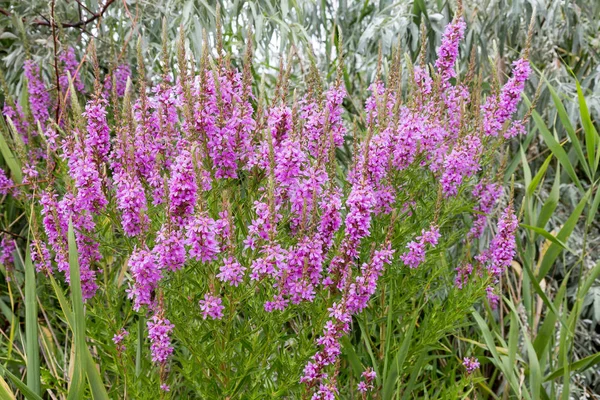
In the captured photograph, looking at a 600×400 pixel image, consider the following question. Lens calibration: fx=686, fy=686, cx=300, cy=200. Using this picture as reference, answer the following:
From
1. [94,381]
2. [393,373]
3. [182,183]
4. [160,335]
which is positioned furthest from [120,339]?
[393,373]

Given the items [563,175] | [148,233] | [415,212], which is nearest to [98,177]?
[148,233]

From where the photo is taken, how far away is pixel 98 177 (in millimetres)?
2127

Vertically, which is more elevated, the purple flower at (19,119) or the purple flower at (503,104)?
the purple flower at (503,104)

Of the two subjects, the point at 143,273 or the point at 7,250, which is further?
the point at 7,250

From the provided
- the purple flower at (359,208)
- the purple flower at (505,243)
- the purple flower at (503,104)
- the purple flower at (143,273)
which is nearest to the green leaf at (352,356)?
the purple flower at (359,208)

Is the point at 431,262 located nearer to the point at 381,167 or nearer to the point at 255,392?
the point at 381,167

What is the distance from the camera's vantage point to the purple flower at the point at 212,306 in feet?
6.56

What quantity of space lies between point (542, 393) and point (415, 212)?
A: 0.96 m

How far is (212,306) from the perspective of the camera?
2002 mm

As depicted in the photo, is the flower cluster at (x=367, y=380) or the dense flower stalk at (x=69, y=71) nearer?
the flower cluster at (x=367, y=380)

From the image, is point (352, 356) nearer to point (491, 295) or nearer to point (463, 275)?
point (463, 275)

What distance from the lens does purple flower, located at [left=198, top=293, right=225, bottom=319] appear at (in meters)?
2.00

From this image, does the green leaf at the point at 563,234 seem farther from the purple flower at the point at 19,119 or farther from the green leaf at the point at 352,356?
the purple flower at the point at 19,119

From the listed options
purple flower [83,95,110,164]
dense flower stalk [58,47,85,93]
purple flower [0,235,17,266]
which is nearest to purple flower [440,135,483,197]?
purple flower [83,95,110,164]
